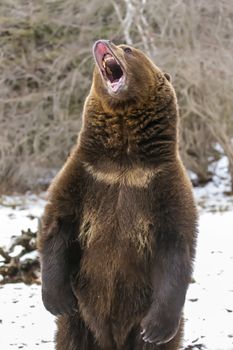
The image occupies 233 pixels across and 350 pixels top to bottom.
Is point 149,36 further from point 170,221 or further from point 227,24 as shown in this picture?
point 170,221

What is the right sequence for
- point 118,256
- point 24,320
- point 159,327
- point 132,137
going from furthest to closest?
point 24,320 → point 132,137 → point 118,256 → point 159,327

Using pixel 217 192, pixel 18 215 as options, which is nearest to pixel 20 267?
pixel 18 215

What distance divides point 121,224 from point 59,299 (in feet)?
1.69

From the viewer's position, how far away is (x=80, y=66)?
17.2 metres

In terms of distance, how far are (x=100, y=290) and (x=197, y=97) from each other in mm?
13185

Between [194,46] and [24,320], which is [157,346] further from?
[194,46]

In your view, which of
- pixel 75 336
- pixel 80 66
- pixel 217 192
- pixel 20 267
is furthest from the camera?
pixel 217 192

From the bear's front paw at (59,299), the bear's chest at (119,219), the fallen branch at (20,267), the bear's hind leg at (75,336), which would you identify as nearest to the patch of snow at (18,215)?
the fallen branch at (20,267)

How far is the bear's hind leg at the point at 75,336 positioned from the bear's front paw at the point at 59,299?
0.15 m

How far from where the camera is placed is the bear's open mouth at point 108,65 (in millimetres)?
3762

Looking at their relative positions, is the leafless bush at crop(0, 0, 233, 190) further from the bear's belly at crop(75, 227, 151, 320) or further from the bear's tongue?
the bear's belly at crop(75, 227, 151, 320)

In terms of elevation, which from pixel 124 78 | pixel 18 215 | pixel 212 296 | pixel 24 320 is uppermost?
pixel 124 78

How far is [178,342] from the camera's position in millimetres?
3793

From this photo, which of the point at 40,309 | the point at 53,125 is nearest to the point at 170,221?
the point at 40,309
